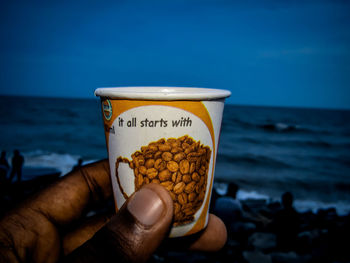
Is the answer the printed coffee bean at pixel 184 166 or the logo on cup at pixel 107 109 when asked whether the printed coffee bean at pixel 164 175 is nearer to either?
the printed coffee bean at pixel 184 166

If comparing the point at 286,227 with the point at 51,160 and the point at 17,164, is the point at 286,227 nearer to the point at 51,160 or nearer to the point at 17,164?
the point at 17,164

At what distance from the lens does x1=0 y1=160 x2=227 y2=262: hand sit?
116 centimetres

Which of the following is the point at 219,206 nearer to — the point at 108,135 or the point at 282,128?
the point at 108,135

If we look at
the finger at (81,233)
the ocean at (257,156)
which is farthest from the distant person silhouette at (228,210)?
the finger at (81,233)

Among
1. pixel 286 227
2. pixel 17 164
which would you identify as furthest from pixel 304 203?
pixel 17 164

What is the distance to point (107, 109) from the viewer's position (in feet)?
4.03

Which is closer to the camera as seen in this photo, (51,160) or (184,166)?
(184,166)

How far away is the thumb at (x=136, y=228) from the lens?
115 cm

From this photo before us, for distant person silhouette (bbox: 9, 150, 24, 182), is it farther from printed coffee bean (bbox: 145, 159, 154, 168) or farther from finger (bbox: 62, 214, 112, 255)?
printed coffee bean (bbox: 145, 159, 154, 168)

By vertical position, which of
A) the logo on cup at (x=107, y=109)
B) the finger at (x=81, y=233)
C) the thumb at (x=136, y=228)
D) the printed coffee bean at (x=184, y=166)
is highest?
the logo on cup at (x=107, y=109)

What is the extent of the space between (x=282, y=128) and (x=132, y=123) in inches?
1025

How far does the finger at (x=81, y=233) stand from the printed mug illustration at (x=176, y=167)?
0.85 meters

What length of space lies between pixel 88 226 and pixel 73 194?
0.31 m

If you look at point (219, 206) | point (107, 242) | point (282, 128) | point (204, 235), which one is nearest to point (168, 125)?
point (107, 242)
